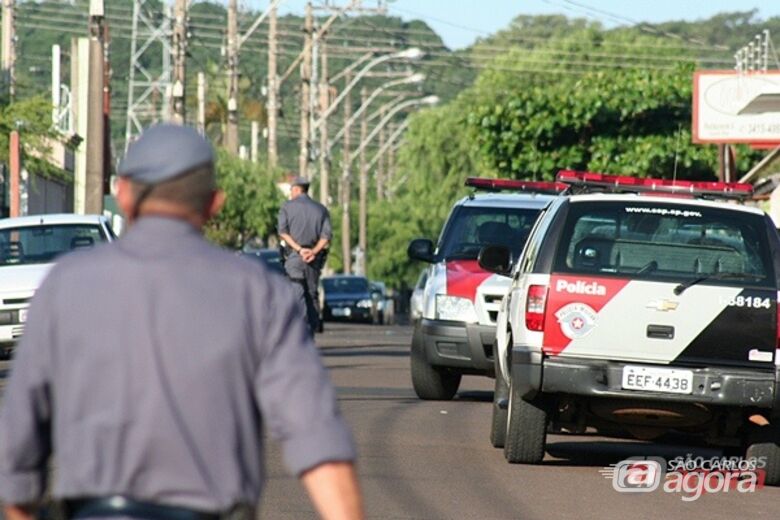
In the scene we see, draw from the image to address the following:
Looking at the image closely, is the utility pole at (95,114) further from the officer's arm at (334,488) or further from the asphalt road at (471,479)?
the officer's arm at (334,488)

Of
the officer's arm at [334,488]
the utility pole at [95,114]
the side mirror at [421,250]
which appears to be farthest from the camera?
the utility pole at [95,114]

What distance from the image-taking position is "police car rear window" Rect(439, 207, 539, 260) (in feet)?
59.1

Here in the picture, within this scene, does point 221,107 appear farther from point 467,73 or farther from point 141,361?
point 141,361

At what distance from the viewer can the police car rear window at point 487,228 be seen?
18.0m

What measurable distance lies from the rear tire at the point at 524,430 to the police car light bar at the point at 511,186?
20.2 feet

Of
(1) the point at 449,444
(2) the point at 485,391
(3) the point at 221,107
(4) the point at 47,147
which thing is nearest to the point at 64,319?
(1) the point at 449,444

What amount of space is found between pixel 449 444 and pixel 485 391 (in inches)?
241

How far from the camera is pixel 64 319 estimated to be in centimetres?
433

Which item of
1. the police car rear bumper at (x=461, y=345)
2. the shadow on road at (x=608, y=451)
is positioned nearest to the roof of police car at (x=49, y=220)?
the police car rear bumper at (x=461, y=345)

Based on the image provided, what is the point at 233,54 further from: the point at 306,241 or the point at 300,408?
the point at 300,408

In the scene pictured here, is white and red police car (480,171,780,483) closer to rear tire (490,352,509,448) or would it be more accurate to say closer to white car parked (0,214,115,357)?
rear tire (490,352,509,448)

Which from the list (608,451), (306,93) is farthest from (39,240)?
(306,93)

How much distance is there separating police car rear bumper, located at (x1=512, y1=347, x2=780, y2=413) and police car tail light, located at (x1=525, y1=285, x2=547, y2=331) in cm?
18

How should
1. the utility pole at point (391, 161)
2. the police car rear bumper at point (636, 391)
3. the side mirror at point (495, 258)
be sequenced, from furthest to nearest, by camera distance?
the utility pole at point (391, 161)
the side mirror at point (495, 258)
the police car rear bumper at point (636, 391)
